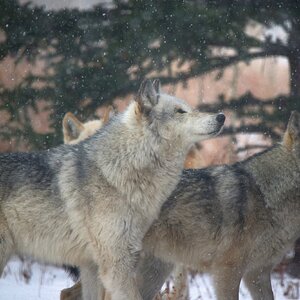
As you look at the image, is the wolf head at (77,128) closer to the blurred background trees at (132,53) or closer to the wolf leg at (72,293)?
the blurred background trees at (132,53)

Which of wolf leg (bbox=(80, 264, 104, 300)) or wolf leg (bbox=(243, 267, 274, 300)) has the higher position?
wolf leg (bbox=(80, 264, 104, 300))

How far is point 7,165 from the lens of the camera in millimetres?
5227

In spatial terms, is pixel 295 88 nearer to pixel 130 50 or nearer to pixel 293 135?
pixel 130 50

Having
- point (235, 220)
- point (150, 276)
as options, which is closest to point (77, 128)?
point (150, 276)

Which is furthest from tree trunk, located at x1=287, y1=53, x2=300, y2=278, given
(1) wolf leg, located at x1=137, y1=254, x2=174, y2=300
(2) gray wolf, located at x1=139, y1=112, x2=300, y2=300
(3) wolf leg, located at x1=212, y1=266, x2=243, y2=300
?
(3) wolf leg, located at x1=212, y1=266, x2=243, y2=300

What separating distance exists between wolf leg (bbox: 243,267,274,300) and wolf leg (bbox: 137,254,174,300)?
74cm

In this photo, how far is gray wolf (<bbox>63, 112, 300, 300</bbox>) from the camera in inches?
215

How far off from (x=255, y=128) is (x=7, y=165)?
410 cm

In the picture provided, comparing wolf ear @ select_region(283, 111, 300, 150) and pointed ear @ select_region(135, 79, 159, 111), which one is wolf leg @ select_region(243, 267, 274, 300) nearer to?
wolf ear @ select_region(283, 111, 300, 150)

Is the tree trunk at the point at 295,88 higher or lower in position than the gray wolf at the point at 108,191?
lower

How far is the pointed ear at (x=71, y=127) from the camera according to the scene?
7527 millimetres

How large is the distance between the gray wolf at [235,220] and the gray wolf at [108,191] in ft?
1.45

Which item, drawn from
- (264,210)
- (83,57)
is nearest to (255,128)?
(83,57)

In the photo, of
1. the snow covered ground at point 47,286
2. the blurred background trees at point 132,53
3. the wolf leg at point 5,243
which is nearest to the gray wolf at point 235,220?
the wolf leg at point 5,243
